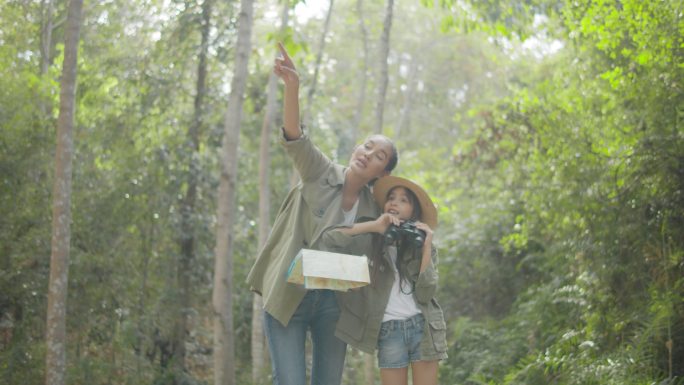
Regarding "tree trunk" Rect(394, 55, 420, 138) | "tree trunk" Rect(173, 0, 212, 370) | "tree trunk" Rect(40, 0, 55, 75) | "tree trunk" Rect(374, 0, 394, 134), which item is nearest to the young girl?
"tree trunk" Rect(374, 0, 394, 134)

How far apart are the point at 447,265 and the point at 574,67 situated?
4.32 m

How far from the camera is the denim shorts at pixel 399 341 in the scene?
4.13 m

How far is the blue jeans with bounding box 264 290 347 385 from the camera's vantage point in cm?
404

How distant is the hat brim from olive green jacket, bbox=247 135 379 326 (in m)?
0.12

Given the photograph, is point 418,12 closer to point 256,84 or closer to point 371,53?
point 371,53

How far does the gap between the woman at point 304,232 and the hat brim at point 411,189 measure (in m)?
0.05

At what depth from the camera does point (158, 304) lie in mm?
10648

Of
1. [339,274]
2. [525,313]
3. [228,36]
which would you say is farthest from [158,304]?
[339,274]

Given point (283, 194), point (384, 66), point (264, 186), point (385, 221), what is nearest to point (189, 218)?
point (264, 186)

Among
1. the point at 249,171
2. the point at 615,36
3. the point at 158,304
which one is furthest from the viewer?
the point at 249,171

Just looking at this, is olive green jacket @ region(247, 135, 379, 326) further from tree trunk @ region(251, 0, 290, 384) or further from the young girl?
tree trunk @ region(251, 0, 290, 384)

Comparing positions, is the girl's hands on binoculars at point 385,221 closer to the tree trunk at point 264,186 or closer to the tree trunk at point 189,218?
the tree trunk at point 264,186

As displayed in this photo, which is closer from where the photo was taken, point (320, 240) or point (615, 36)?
point (320, 240)

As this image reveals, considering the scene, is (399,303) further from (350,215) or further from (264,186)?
(264,186)
